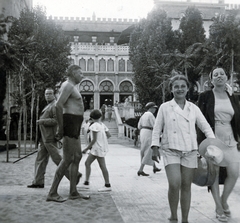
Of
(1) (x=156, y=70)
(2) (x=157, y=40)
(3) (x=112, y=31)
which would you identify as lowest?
(1) (x=156, y=70)

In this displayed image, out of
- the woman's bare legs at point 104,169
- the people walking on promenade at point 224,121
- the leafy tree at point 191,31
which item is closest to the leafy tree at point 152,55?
the leafy tree at point 191,31

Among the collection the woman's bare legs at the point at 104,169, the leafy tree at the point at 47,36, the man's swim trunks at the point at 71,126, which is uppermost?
the leafy tree at the point at 47,36

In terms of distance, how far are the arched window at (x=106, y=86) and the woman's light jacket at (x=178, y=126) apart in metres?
56.8

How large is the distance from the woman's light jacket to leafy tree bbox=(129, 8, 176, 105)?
3542cm

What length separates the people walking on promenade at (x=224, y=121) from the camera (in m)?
5.20

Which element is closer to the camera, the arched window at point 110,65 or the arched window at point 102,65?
the arched window at point 102,65

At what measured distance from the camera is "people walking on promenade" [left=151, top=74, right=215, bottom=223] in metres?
4.48

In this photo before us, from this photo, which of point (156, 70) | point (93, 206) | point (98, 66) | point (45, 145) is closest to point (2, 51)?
point (45, 145)

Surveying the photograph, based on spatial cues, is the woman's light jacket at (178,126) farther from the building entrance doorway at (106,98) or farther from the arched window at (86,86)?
the arched window at (86,86)

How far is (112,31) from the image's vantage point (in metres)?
68.5

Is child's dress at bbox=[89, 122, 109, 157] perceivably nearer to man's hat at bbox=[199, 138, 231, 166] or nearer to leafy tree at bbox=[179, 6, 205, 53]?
man's hat at bbox=[199, 138, 231, 166]

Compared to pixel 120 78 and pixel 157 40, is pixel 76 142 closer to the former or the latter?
pixel 157 40

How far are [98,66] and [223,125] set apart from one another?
56302 mm

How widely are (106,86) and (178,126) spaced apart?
188 ft
